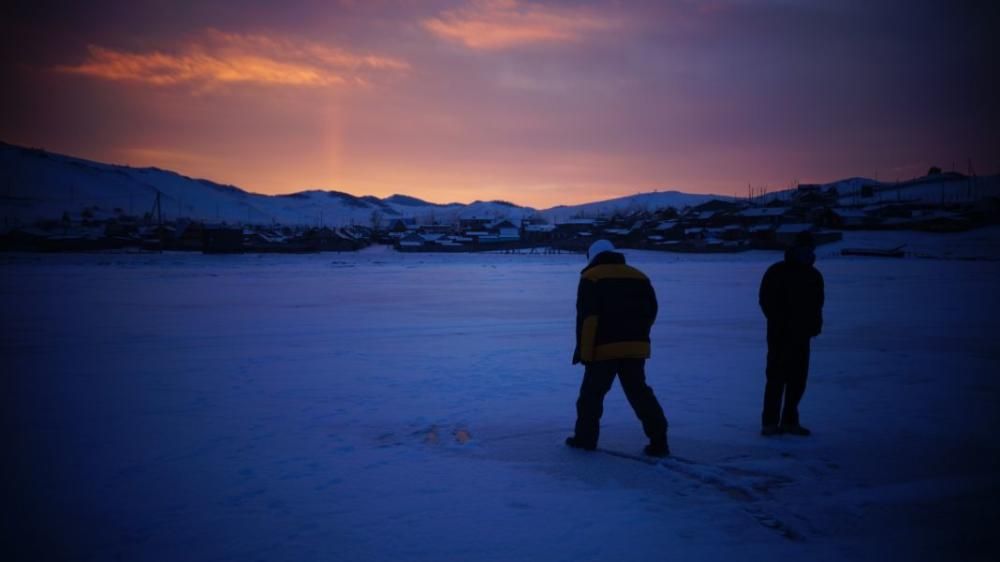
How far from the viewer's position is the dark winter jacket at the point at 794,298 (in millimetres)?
4965

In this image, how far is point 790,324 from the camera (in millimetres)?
5008

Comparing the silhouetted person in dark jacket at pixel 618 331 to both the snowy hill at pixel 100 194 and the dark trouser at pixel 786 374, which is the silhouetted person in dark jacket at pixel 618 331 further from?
the snowy hill at pixel 100 194

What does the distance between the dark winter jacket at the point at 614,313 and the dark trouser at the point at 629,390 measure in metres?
0.10

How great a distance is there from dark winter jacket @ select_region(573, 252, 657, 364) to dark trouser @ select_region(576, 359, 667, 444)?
0.10m

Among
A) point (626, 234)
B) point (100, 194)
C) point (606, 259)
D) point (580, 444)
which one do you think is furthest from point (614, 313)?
point (100, 194)

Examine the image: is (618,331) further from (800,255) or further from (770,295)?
(800,255)

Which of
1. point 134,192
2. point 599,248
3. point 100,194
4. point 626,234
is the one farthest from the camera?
point 134,192

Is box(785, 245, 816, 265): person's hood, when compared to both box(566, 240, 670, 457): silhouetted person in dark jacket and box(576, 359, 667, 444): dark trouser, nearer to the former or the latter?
box(566, 240, 670, 457): silhouetted person in dark jacket

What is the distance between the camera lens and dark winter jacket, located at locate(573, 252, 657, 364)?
4484 mm

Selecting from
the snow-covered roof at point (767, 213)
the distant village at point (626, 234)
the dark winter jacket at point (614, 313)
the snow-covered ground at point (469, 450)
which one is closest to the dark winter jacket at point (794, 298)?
the snow-covered ground at point (469, 450)

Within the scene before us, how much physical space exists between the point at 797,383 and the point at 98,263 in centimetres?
4003

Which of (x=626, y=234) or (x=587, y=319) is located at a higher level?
(x=626, y=234)

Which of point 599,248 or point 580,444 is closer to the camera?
point 599,248

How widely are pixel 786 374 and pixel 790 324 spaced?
462 millimetres
